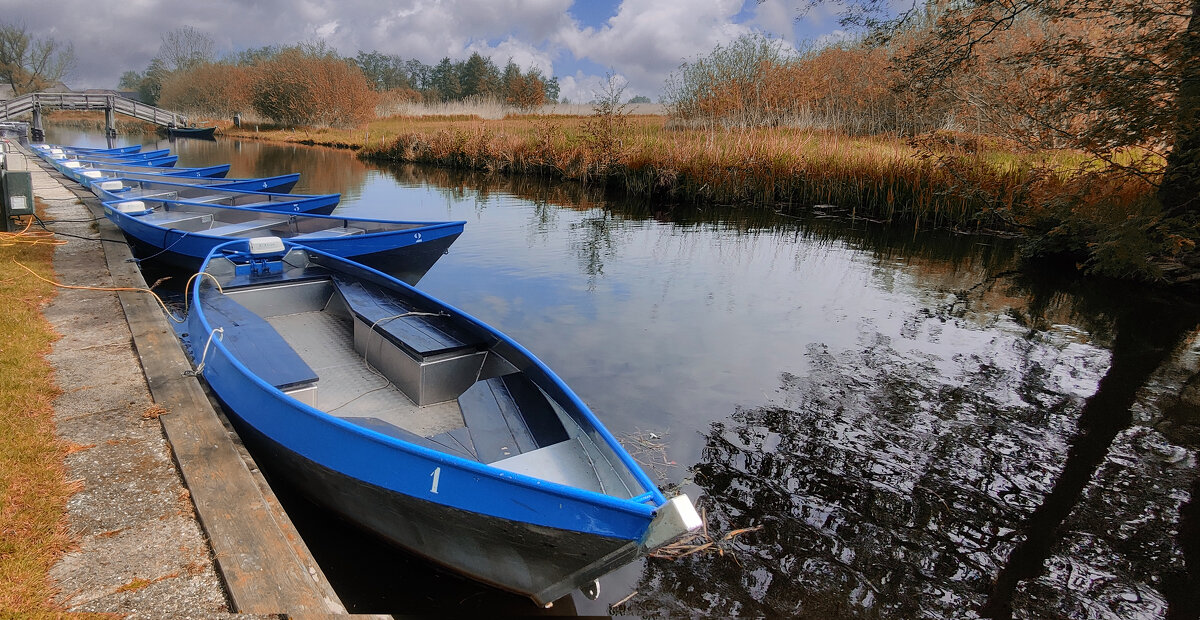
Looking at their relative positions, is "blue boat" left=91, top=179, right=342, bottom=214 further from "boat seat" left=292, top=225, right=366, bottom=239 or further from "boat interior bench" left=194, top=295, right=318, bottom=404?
"boat interior bench" left=194, top=295, right=318, bottom=404

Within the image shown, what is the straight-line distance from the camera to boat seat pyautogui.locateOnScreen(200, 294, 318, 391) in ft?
12.6

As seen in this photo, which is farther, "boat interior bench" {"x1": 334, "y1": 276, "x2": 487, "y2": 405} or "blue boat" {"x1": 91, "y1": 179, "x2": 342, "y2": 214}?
"blue boat" {"x1": 91, "y1": 179, "x2": 342, "y2": 214}

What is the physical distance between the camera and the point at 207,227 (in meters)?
9.55

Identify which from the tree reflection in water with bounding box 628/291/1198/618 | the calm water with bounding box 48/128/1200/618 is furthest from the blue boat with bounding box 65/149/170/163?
the tree reflection in water with bounding box 628/291/1198/618

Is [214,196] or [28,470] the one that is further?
[214,196]

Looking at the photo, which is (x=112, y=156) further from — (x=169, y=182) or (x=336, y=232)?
(x=336, y=232)

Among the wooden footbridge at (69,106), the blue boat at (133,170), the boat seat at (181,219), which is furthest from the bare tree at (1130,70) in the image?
the wooden footbridge at (69,106)

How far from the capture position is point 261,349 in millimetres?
4238

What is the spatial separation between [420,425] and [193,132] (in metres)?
46.3

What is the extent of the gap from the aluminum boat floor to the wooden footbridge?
39357 mm

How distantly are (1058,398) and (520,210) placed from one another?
11.8 meters

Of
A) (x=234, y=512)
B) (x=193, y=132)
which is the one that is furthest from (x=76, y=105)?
(x=234, y=512)

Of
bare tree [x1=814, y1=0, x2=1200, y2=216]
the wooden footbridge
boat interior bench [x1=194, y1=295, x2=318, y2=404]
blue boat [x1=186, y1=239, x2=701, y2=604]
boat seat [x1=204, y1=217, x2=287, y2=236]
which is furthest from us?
the wooden footbridge

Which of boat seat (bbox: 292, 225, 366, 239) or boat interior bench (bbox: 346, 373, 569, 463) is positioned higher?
boat seat (bbox: 292, 225, 366, 239)
